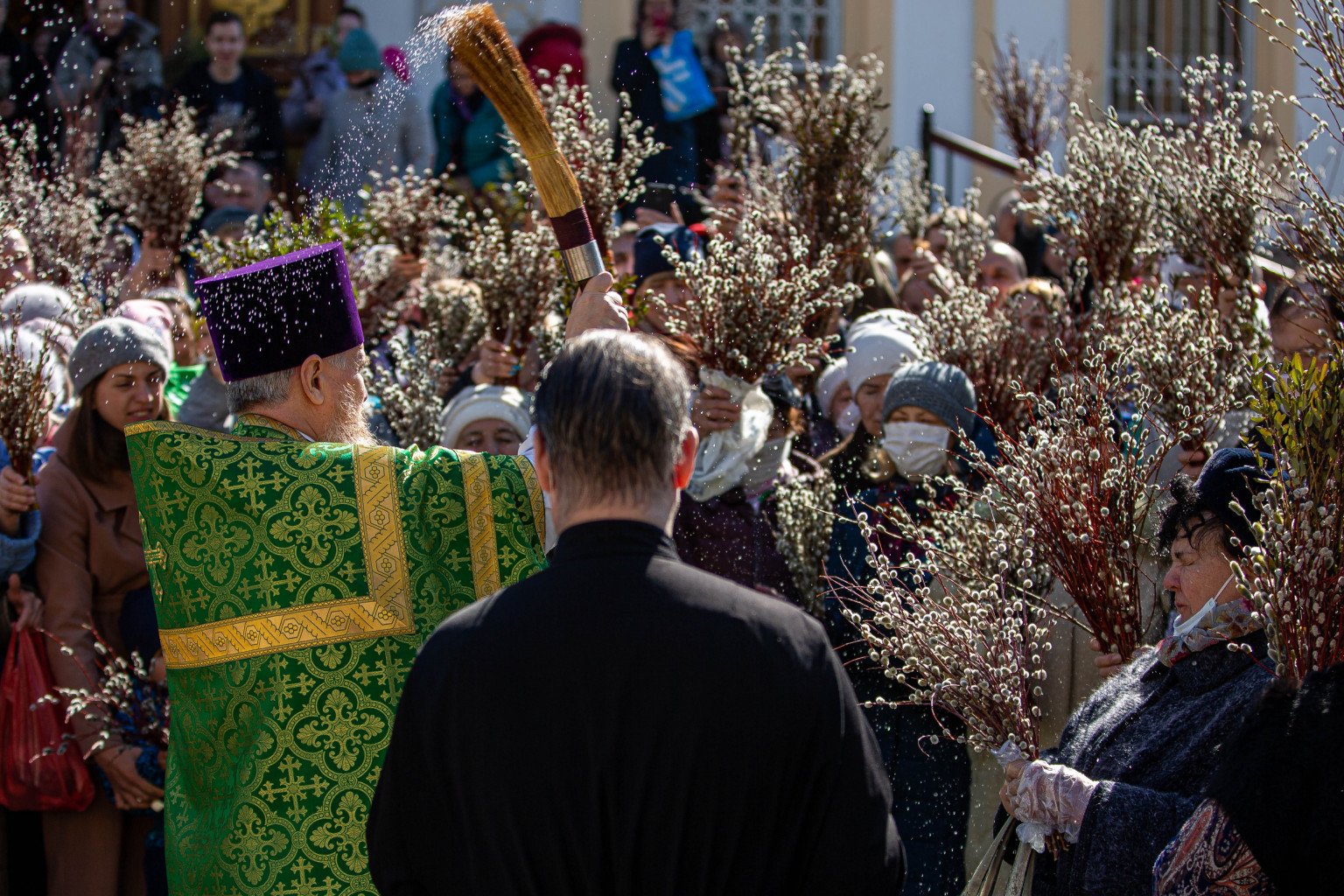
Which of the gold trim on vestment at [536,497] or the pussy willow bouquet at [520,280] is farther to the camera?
the pussy willow bouquet at [520,280]

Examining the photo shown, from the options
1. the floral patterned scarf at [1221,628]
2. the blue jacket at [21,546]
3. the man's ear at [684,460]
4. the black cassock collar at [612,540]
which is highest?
the man's ear at [684,460]

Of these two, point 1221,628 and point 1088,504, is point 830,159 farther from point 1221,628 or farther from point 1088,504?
point 1221,628

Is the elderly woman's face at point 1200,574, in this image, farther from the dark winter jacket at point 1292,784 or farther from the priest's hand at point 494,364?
the priest's hand at point 494,364

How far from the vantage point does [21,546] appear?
4.01 m

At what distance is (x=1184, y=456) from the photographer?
3.79 meters

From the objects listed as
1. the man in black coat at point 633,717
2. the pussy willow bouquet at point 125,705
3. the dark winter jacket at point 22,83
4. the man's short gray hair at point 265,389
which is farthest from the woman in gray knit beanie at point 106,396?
the dark winter jacket at point 22,83

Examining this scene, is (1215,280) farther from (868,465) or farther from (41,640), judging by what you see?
(41,640)

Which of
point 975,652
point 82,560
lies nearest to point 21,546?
point 82,560

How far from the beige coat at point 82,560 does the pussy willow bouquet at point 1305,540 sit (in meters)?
3.18

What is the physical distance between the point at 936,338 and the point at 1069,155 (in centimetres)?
129

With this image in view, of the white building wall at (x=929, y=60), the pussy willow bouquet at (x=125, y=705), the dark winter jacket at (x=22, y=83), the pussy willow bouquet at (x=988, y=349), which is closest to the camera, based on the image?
the pussy willow bouquet at (x=125, y=705)

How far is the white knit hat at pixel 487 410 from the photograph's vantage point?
183 inches

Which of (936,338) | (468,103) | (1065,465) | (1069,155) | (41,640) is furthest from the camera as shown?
(468,103)

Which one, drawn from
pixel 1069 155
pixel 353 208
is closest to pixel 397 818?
pixel 1069 155
